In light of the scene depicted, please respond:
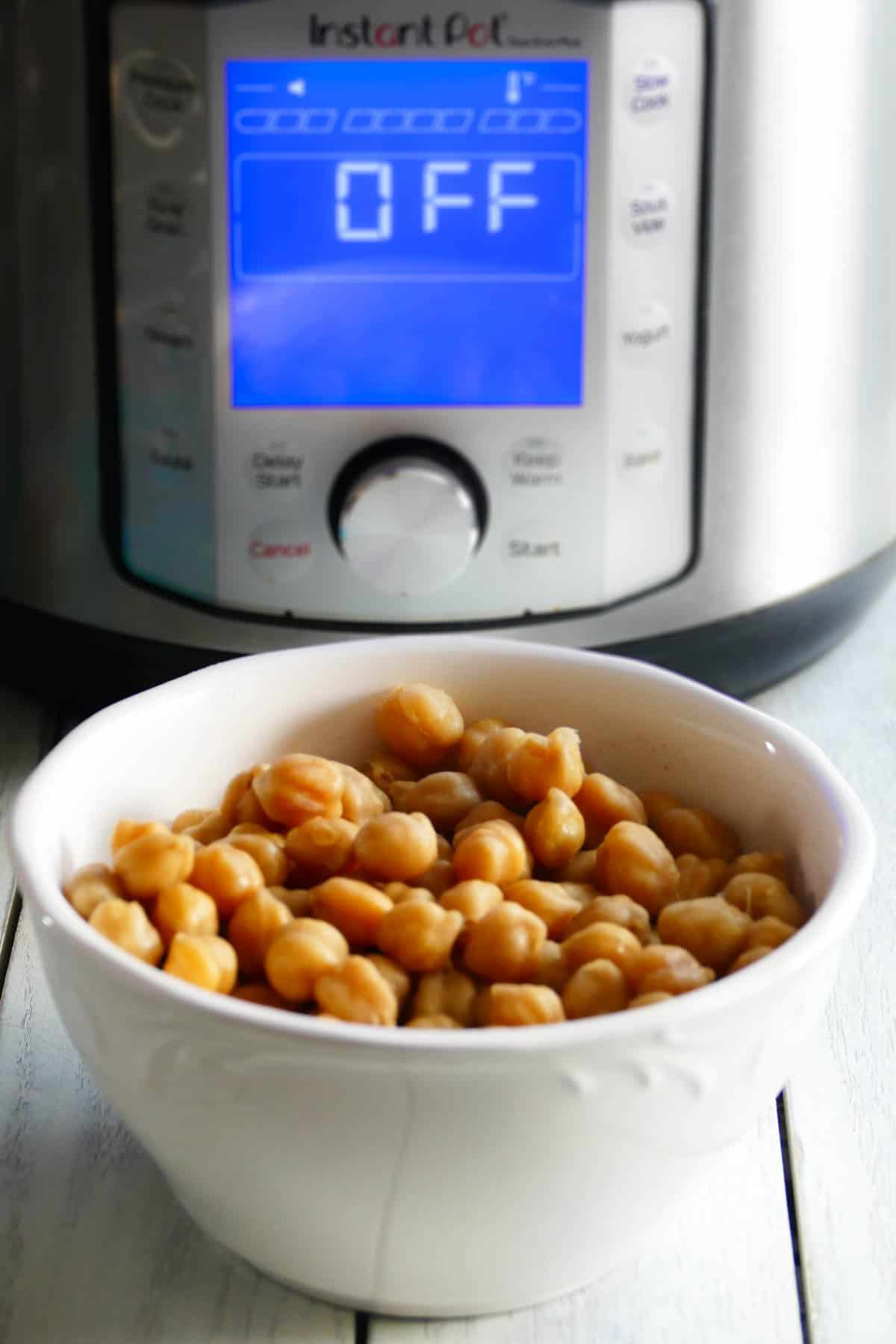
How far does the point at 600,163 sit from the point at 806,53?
79 mm

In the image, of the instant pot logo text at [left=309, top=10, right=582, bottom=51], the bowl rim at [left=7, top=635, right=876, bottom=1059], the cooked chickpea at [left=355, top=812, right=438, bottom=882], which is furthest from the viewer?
the instant pot logo text at [left=309, top=10, right=582, bottom=51]

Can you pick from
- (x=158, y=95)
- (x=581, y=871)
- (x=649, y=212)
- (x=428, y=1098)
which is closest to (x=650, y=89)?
(x=649, y=212)

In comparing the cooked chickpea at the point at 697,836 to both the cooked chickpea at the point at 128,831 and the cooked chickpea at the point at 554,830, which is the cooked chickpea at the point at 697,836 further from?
the cooked chickpea at the point at 128,831

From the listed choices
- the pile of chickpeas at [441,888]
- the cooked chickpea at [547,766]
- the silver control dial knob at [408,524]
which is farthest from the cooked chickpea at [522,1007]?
the silver control dial knob at [408,524]

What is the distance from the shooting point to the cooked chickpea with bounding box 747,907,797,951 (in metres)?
0.45

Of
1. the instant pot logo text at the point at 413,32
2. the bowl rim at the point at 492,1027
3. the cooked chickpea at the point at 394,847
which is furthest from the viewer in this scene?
the instant pot logo text at the point at 413,32

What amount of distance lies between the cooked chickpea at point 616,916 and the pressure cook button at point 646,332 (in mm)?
232

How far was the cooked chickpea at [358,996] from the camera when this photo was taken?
1.38 ft

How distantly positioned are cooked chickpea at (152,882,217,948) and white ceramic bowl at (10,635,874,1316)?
26 millimetres

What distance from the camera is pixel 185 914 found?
45 centimetres

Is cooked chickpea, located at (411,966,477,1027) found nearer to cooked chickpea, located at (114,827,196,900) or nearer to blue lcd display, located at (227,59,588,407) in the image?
cooked chickpea, located at (114,827,196,900)

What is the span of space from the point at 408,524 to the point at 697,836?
17 centimetres

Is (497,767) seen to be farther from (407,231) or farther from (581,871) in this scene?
(407,231)

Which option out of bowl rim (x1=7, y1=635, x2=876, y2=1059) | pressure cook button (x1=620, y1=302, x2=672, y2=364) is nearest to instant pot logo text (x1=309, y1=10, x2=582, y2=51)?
pressure cook button (x1=620, y1=302, x2=672, y2=364)
